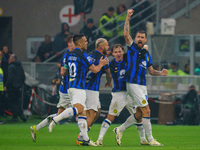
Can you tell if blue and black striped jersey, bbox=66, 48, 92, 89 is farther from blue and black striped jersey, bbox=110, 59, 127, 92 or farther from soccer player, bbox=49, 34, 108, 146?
blue and black striped jersey, bbox=110, 59, 127, 92

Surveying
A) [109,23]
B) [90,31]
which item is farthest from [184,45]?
[90,31]

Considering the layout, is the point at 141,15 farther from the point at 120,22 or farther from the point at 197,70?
the point at 197,70

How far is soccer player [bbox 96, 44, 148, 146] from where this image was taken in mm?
11453

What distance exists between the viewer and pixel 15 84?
18.5 meters

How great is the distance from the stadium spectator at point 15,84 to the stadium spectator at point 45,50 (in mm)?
3818

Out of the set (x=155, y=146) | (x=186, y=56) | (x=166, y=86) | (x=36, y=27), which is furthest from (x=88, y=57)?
(x=36, y=27)

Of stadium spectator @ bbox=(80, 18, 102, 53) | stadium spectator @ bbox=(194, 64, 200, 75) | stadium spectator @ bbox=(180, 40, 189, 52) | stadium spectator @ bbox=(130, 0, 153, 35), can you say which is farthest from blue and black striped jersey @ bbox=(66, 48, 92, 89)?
stadium spectator @ bbox=(130, 0, 153, 35)

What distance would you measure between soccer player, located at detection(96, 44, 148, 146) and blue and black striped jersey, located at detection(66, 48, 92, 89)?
99 centimetres

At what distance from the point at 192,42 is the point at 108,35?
3.17m

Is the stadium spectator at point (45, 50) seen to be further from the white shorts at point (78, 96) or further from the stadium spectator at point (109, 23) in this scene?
the white shorts at point (78, 96)

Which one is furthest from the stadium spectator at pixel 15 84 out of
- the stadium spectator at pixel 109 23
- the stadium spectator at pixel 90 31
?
the stadium spectator at pixel 109 23

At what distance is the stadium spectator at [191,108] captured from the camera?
18250 mm

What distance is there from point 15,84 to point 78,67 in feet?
26.0

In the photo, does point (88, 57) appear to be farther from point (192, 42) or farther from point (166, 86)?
point (192, 42)
